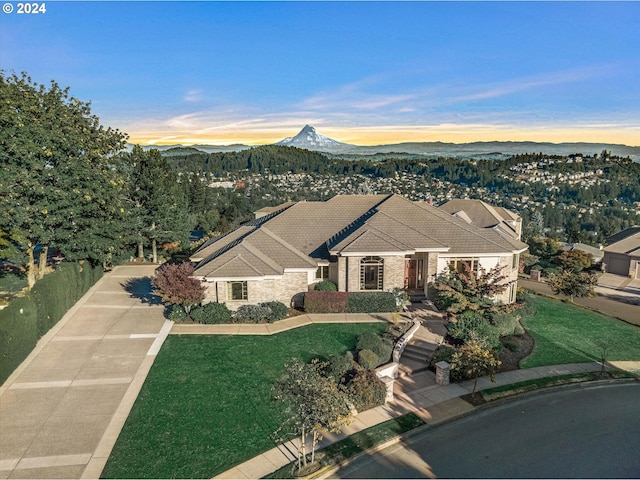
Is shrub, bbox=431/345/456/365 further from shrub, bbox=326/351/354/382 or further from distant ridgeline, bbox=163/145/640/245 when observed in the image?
distant ridgeline, bbox=163/145/640/245

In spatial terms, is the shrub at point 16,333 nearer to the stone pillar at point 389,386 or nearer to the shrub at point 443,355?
the stone pillar at point 389,386

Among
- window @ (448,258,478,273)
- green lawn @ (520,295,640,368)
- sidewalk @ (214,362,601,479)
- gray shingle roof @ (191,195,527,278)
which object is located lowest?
green lawn @ (520,295,640,368)

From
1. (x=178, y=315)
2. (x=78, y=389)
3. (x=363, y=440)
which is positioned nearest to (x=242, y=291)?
(x=178, y=315)

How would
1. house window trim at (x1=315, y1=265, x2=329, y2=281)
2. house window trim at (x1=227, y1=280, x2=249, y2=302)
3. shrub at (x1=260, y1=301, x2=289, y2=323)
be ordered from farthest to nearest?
house window trim at (x1=315, y1=265, x2=329, y2=281), house window trim at (x1=227, y1=280, x2=249, y2=302), shrub at (x1=260, y1=301, x2=289, y2=323)

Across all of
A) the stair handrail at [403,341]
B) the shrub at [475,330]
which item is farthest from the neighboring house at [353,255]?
the shrub at [475,330]

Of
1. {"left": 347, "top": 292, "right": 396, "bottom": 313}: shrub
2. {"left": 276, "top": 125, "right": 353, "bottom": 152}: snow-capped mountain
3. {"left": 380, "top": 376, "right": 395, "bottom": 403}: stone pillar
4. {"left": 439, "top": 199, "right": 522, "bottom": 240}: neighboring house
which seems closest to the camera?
{"left": 380, "top": 376, "right": 395, "bottom": 403}: stone pillar

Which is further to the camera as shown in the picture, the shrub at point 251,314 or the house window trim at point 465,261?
the house window trim at point 465,261

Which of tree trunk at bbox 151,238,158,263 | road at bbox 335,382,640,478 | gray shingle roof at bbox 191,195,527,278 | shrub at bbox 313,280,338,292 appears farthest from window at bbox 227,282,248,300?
tree trunk at bbox 151,238,158,263
